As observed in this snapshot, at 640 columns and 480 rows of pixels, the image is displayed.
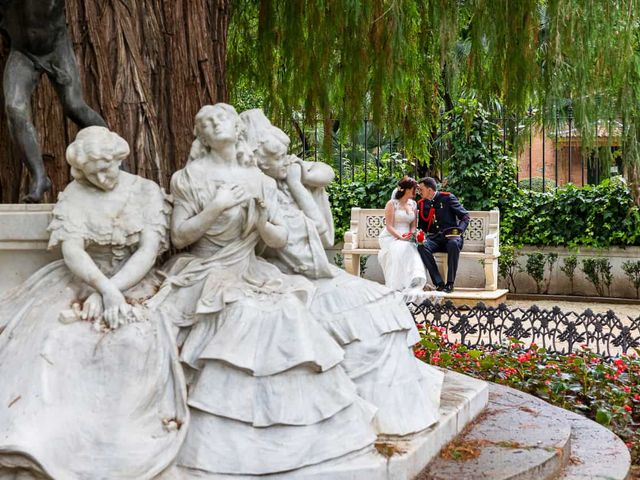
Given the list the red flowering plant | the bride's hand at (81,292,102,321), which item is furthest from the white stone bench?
the bride's hand at (81,292,102,321)

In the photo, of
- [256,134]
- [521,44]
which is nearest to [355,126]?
[521,44]

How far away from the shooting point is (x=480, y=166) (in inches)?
521

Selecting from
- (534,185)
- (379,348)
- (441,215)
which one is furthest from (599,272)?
(379,348)

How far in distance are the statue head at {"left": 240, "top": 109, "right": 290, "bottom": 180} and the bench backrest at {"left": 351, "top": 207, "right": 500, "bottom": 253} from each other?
813 cm

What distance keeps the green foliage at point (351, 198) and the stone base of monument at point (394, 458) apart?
9670 mm

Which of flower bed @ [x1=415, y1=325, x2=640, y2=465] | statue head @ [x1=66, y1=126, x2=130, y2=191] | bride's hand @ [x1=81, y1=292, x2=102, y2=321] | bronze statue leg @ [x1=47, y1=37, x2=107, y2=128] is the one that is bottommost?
flower bed @ [x1=415, y1=325, x2=640, y2=465]

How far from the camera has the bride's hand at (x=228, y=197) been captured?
346cm

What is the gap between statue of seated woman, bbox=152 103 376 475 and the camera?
318cm

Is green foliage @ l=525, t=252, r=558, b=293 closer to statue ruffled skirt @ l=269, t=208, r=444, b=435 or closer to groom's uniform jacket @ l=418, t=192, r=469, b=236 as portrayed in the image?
groom's uniform jacket @ l=418, t=192, r=469, b=236

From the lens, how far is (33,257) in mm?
3617

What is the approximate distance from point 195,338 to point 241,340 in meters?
0.20

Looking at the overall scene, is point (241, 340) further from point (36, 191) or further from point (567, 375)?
point (567, 375)

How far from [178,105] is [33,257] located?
6.42 feet

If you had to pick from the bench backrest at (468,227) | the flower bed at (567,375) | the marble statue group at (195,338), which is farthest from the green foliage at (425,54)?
the bench backrest at (468,227)
